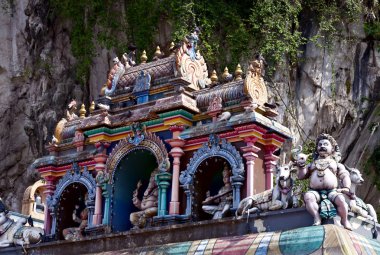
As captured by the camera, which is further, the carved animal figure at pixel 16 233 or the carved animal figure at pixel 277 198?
the carved animal figure at pixel 16 233

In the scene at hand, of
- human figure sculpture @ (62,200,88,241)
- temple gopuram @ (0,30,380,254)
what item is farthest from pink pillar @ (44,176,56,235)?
human figure sculpture @ (62,200,88,241)

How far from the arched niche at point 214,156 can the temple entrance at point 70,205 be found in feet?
8.65

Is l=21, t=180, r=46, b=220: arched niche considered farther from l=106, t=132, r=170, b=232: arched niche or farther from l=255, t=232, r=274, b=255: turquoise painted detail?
l=255, t=232, r=274, b=255: turquoise painted detail

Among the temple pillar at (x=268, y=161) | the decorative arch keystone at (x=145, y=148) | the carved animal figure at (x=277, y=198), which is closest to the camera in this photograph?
the carved animal figure at (x=277, y=198)

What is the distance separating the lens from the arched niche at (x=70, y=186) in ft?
40.3

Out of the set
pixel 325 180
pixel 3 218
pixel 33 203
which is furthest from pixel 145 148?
pixel 33 203

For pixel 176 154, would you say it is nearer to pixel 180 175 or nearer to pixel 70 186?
pixel 180 175

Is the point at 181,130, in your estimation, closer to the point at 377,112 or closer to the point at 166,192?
the point at 166,192

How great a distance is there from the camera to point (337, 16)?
747 inches

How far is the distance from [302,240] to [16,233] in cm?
585

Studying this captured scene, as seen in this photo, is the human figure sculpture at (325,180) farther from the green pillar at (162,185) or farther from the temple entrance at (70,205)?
the temple entrance at (70,205)

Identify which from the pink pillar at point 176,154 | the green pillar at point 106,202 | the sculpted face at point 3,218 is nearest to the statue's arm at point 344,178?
the pink pillar at point 176,154

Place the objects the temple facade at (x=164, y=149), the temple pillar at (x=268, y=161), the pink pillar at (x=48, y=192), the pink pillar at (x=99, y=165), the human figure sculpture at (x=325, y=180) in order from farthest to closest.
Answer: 1. the pink pillar at (x=48, y=192)
2. the pink pillar at (x=99, y=165)
3. the temple pillar at (x=268, y=161)
4. the temple facade at (x=164, y=149)
5. the human figure sculpture at (x=325, y=180)

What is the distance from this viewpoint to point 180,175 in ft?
36.6
